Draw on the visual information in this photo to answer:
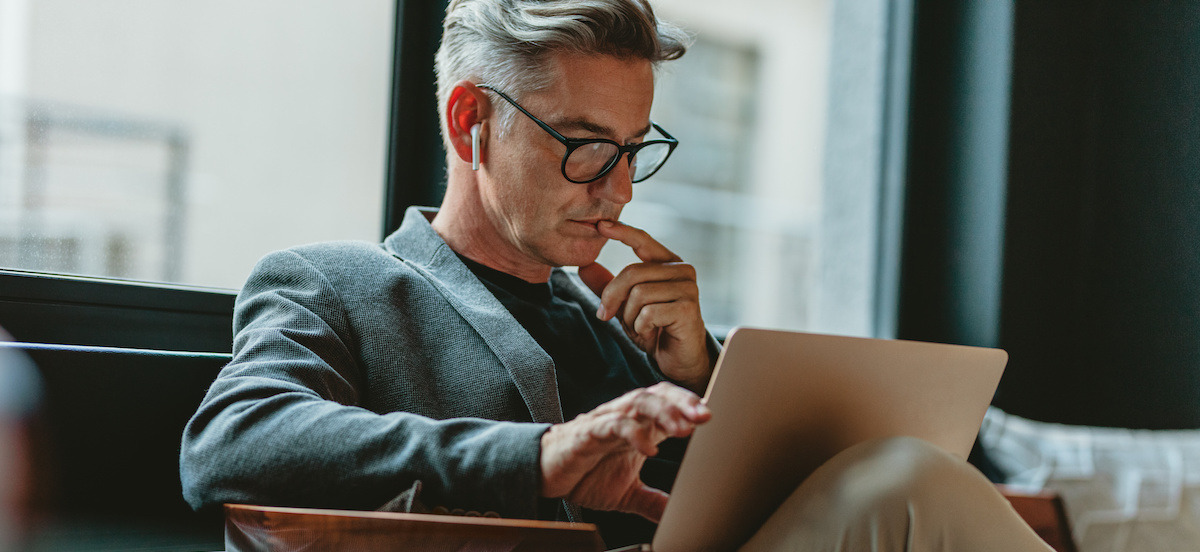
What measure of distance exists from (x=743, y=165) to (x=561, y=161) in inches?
115

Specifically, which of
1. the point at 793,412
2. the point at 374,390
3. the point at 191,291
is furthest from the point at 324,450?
the point at 191,291

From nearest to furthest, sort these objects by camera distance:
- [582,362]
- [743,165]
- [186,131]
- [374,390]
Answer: [374,390] < [582,362] < [186,131] < [743,165]

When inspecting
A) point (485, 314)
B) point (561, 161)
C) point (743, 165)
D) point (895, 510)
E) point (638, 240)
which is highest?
point (743, 165)

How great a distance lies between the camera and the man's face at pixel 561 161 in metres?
1.21

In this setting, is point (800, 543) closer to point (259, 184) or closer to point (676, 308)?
point (676, 308)

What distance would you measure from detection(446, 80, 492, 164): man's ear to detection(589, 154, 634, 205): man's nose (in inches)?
7.2

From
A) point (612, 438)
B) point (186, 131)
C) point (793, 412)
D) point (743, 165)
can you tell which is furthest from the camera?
point (743, 165)

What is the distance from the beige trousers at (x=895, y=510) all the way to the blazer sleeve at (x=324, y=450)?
A: 268mm

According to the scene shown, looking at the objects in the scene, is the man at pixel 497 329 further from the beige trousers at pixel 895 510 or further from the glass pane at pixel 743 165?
the glass pane at pixel 743 165

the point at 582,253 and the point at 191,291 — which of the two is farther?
the point at 191,291

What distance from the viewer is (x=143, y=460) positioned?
1.17m

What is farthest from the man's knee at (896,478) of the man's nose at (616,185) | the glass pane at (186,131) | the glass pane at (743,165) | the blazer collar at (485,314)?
the glass pane at (743,165)

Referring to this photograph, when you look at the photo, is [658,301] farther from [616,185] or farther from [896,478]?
[896,478]

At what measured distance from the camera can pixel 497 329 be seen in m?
1.16
